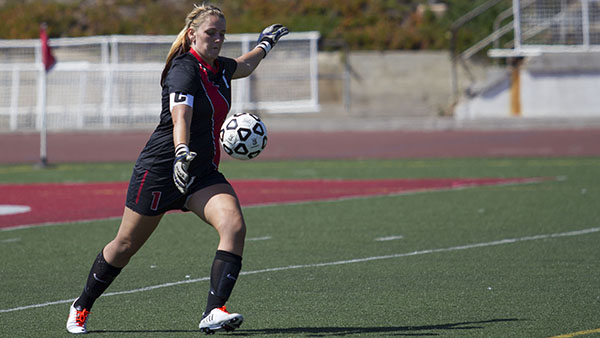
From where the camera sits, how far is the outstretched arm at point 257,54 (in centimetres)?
675

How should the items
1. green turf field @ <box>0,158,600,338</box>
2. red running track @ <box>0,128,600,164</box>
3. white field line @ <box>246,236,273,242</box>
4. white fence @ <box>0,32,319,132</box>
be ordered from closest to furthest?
green turf field @ <box>0,158,600,338</box>, white field line @ <box>246,236,273,242</box>, red running track @ <box>0,128,600,164</box>, white fence @ <box>0,32,319,132</box>

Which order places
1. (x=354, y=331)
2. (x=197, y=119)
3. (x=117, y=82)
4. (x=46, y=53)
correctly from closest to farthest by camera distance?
(x=197, y=119) < (x=354, y=331) < (x=46, y=53) < (x=117, y=82)

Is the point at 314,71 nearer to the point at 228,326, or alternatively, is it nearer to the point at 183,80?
the point at 183,80

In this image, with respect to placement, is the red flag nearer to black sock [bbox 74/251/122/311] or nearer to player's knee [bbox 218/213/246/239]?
black sock [bbox 74/251/122/311]

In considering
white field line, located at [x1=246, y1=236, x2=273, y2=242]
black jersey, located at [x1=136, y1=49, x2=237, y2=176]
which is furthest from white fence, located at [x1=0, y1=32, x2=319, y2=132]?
black jersey, located at [x1=136, y1=49, x2=237, y2=176]

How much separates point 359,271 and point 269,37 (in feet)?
7.43

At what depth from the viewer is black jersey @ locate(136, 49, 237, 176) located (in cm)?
601

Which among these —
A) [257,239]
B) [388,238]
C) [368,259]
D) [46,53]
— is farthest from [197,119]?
[46,53]

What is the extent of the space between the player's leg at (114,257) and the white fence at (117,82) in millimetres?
21725

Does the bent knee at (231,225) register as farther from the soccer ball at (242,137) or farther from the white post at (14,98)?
the white post at (14,98)

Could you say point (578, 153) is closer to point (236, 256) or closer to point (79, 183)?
point (79, 183)

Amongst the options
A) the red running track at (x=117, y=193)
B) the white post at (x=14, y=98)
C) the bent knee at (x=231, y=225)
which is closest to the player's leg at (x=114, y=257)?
the bent knee at (x=231, y=225)

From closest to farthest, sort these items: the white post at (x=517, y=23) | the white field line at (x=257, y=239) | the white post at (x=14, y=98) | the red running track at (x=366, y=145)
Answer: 1. the white field line at (x=257, y=239)
2. the red running track at (x=366, y=145)
3. the white post at (x=517, y=23)
4. the white post at (x=14, y=98)

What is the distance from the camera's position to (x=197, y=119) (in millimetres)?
6059
